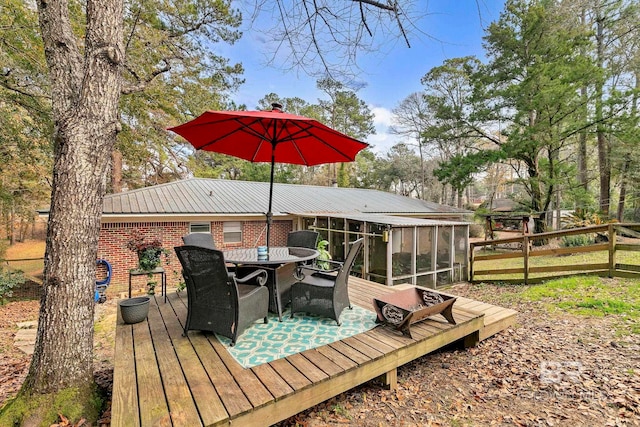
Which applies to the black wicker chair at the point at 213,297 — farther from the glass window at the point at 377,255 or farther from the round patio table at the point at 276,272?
the glass window at the point at 377,255

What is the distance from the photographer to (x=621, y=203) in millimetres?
14055

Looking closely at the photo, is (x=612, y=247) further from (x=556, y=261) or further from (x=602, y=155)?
(x=602, y=155)

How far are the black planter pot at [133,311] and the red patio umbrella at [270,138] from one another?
5.26 ft

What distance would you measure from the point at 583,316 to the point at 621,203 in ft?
48.8

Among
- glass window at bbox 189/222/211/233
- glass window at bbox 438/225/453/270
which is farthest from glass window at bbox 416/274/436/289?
glass window at bbox 189/222/211/233

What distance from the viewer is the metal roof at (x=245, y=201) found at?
357 inches

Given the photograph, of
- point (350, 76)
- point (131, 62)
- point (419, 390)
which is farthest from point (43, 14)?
point (131, 62)

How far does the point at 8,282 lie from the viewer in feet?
24.1

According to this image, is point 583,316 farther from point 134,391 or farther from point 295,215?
point 295,215

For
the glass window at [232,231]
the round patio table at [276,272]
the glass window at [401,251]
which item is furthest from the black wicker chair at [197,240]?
the glass window at [232,231]

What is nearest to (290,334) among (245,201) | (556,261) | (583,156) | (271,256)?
Result: (271,256)

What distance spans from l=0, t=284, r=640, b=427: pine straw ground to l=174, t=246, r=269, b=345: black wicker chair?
3.04ft

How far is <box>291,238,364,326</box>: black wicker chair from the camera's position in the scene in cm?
316

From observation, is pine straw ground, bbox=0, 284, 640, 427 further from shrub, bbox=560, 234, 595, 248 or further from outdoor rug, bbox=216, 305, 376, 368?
shrub, bbox=560, 234, 595, 248
